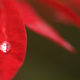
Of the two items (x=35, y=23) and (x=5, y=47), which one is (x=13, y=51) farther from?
(x=35, y=23)

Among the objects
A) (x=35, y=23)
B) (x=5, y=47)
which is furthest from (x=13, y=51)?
(x=35, y=23)

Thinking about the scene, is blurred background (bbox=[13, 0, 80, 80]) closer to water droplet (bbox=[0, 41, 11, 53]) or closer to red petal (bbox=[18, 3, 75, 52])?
red petal (bbox=[18, 3, 75, 52])

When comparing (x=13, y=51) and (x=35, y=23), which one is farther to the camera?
(x=35, y=23)

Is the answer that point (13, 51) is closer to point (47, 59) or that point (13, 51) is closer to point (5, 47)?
point (5, 47)

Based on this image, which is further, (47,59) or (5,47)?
(47,59)

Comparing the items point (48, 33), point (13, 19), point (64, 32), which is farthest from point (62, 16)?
point (13, 19)

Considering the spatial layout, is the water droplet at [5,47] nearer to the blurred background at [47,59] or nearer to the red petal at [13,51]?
the red petal at [13,51]

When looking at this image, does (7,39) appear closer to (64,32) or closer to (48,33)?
(48,33)
